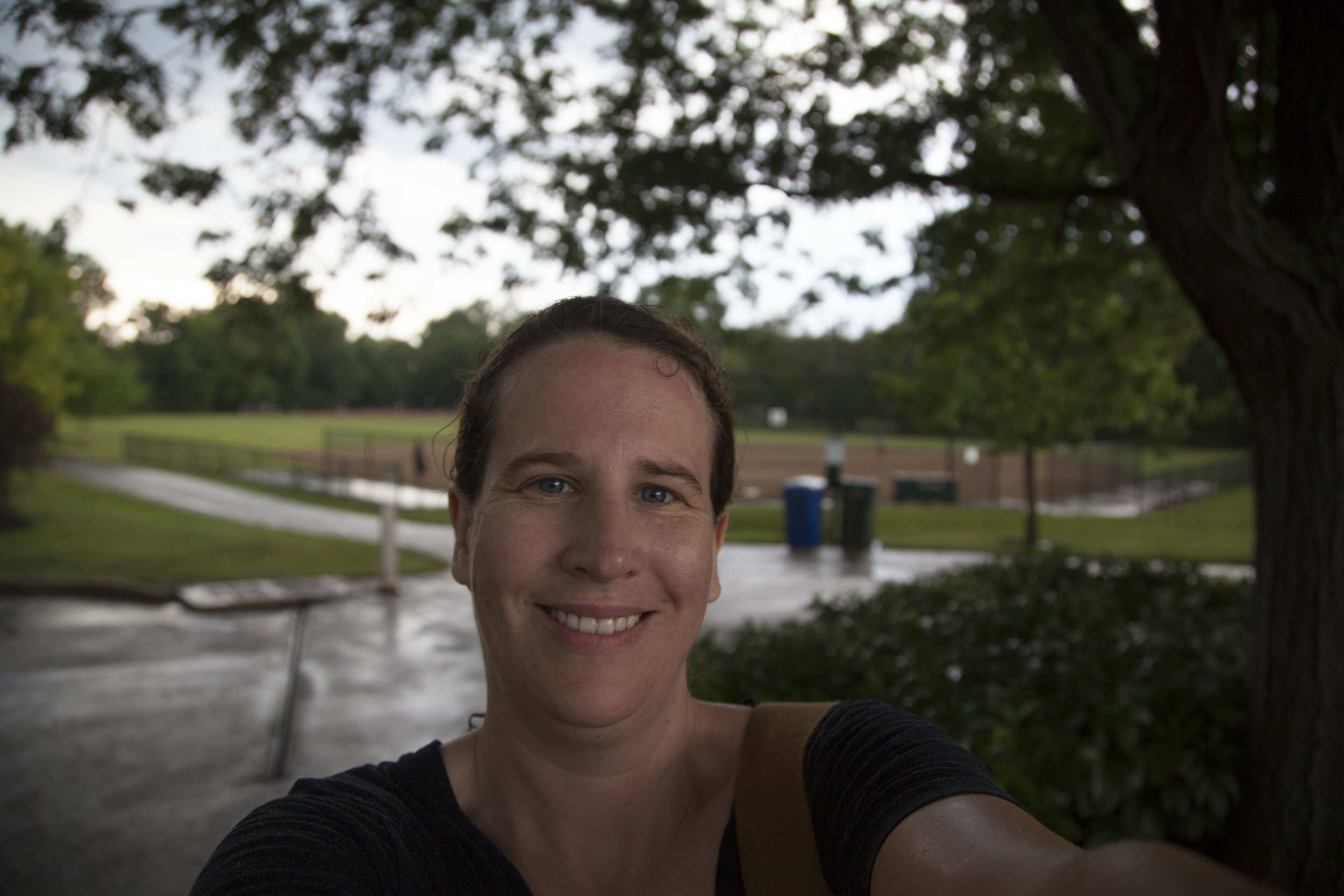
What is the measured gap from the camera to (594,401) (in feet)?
4.92

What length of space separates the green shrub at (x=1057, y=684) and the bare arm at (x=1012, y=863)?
2.15 meters

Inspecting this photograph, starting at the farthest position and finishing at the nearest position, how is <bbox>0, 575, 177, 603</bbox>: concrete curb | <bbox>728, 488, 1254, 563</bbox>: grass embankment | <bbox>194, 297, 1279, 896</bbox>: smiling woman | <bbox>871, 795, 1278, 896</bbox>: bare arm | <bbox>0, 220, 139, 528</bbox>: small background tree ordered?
<bbox>728, 488, 1254, 563</bbox>: grass embankment → <bbox>0, 220, 139, 528</bbox>: small background tree → <bbox>0, 575, 177, 603</bbox>: concrete curb → <bbox>194, 297, 1279, 896</bbox>: smiling woman → <bbox>871, 795, 1278, 896</bbox>: bare arm

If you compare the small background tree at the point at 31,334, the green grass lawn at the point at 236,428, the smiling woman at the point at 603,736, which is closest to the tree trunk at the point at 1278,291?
the smiling woman at the point at 603,736

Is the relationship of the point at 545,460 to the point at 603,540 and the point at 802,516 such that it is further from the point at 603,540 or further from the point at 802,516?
the point at 802,516

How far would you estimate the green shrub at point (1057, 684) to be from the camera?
356 centimetres

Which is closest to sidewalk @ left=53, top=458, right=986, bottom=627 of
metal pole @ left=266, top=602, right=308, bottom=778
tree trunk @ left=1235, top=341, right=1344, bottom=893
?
metal pole @ left=266, top=602, right=308, bottom=778

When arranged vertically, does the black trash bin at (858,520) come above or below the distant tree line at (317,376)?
below

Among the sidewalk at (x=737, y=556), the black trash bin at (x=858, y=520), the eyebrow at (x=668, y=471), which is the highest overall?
the eyebrow at (x=668, y=471)

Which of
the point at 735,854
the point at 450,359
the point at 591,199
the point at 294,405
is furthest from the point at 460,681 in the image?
the point at 294,405

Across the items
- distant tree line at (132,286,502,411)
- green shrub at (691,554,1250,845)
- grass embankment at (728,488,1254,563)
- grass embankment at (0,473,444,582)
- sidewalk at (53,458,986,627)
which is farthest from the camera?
distant tree line at (132,286,502,411)

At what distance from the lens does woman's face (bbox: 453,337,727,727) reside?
1.44 meters

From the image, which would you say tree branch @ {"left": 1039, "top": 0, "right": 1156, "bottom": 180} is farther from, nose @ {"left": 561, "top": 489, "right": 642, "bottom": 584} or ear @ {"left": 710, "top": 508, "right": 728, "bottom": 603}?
nose @ {"left": 561, "top": 489, "right": 642, "bottom": 584}

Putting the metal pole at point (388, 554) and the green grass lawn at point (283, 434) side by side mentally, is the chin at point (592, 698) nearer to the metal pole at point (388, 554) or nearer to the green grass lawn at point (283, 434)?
the metal pole at point (388, 554)

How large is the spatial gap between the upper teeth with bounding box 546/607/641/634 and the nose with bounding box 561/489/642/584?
0.20ft
